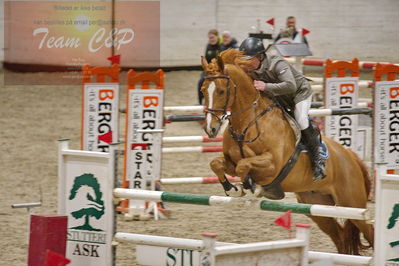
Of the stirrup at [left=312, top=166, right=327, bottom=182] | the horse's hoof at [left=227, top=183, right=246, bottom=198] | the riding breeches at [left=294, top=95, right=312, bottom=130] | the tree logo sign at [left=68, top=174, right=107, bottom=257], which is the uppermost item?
the riding breeches at [left=294, top=95, right=312, bottom=130]

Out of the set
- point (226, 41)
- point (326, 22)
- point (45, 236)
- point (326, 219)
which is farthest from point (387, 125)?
point (326, 22)

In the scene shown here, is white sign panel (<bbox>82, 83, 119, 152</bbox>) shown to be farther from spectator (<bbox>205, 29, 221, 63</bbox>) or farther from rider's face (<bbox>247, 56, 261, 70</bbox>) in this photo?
spectator (<bbox>205, 29, 221, 63</bbox>)

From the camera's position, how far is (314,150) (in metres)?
5.92

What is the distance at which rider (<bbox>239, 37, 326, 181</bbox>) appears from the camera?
5.65 meters

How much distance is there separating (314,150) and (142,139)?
2111 millimetres


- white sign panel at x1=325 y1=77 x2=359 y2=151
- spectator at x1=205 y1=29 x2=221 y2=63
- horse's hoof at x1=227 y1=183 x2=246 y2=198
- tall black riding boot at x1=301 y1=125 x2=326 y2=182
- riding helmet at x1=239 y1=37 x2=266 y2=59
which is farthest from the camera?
spectator at x1=205 y1=29 x2=221 y2=63

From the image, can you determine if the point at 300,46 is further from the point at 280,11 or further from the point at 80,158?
the point at 280,11

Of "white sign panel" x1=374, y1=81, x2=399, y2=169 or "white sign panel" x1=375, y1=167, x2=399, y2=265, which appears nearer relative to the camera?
"white sign panel" x1=375, y1=167, x2=399, y2=265

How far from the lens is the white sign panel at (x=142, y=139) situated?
7543 mm

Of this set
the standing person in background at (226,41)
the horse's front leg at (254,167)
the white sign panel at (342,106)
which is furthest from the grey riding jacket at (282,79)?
the standing person in background at (226,41)

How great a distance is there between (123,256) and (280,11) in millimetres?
11861

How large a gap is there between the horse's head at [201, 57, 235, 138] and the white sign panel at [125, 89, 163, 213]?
2.14 meters

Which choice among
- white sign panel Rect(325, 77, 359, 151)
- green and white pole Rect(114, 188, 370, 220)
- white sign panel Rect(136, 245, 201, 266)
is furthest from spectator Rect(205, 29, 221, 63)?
white sign panel Rect(136, 245, 201, 266)

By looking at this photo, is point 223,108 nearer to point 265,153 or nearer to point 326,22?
point 265,153
